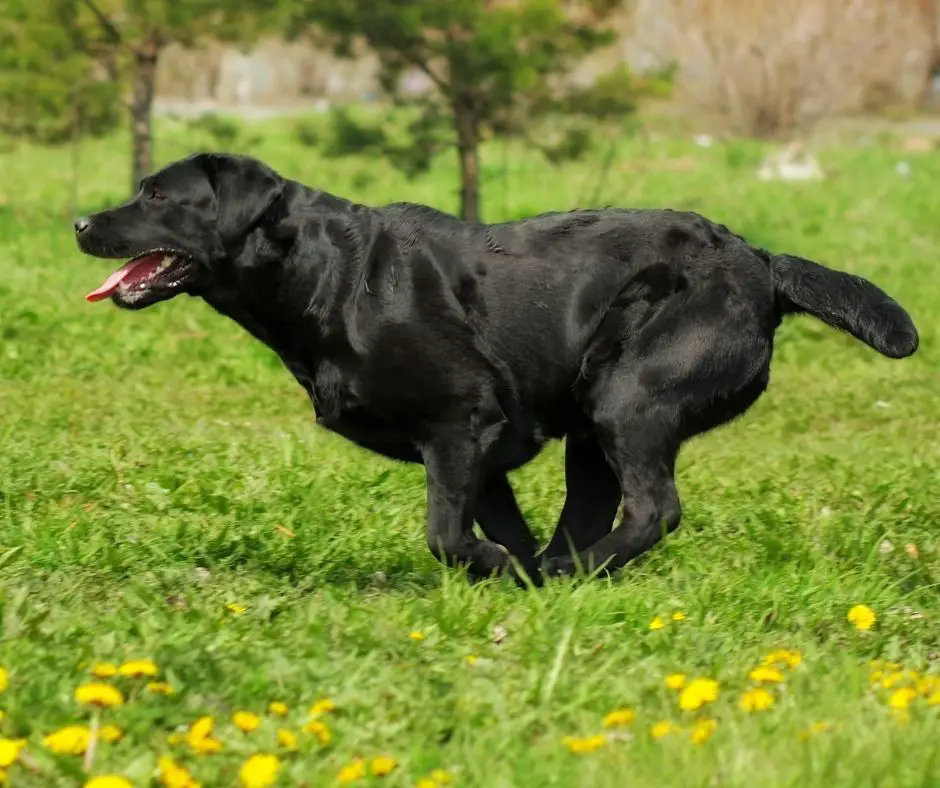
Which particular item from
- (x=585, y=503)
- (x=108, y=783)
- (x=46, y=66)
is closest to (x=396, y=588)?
(x=585, y=503)

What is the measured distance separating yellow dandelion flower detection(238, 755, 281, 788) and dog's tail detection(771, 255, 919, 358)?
2.48 m

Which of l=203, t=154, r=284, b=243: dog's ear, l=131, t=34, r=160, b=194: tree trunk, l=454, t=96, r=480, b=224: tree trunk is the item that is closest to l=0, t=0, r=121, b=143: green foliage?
l=131, t=34, r=160, b=194: tree trunk

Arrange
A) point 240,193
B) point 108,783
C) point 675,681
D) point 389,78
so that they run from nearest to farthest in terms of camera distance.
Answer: point 108,783, point 675,681, point 240,193, point 389,78

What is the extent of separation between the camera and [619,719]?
3.35 metres

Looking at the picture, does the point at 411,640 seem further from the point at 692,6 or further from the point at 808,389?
the point at 692,6

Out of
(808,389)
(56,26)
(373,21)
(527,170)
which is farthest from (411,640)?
(527,170)

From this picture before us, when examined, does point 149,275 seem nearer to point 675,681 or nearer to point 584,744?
point 675,681

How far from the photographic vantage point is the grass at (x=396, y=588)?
3.27 metres

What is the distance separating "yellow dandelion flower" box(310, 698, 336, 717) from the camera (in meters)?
3.39

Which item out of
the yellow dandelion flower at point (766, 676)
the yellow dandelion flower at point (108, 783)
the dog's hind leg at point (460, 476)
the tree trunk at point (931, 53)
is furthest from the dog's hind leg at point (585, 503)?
the tree trunk at point (931, 53)

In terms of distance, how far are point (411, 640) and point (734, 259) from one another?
1.67 metres

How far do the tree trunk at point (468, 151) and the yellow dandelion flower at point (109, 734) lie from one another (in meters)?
10.2

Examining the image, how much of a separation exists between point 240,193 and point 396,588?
Answer: 1250mm

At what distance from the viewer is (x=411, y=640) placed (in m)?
3.92
